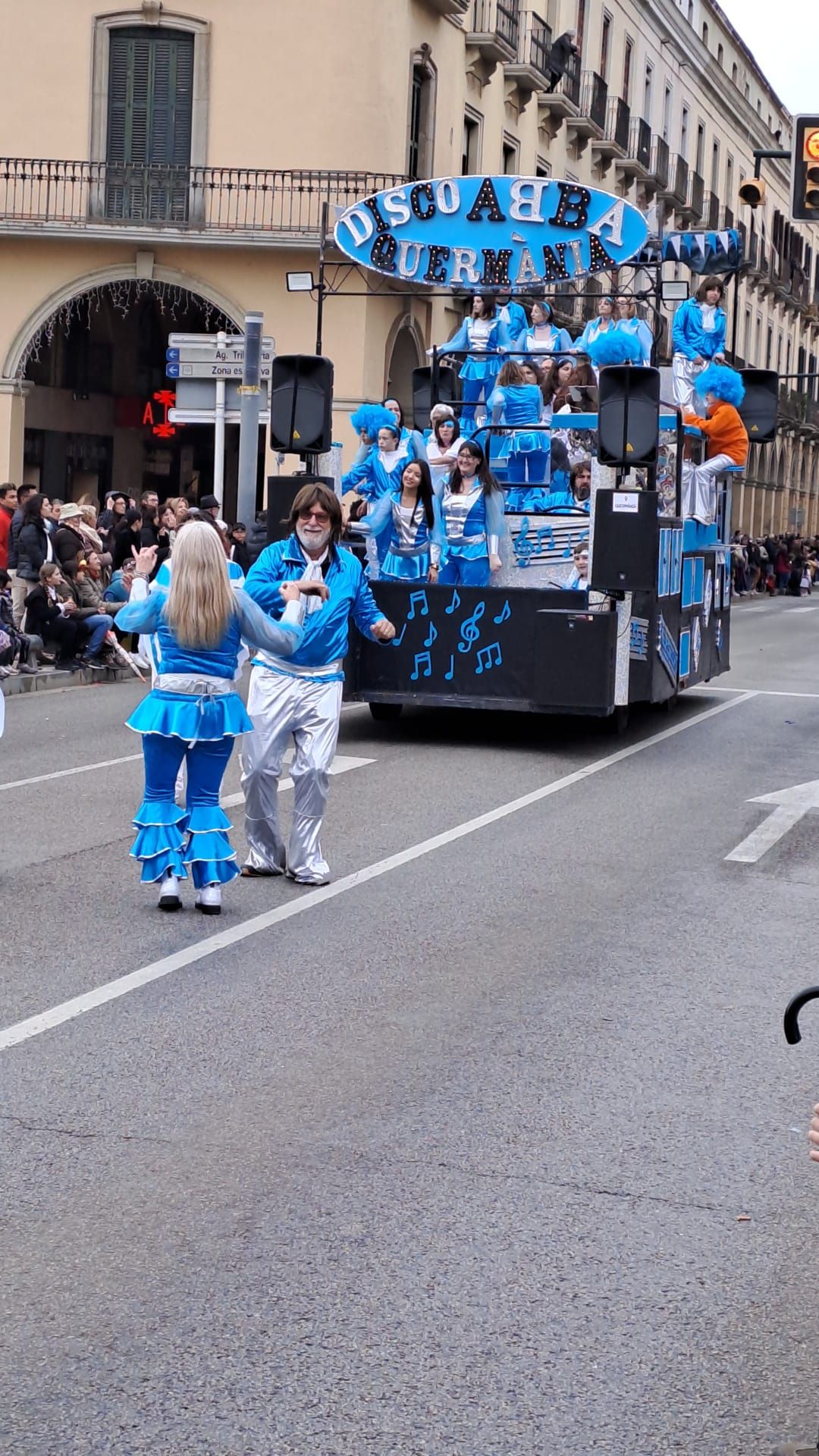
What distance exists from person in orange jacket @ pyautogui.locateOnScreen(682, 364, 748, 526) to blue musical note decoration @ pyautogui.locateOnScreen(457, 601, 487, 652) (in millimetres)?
3118

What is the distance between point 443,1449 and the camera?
11.4 ft

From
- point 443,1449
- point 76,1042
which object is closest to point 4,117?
point 76,1042

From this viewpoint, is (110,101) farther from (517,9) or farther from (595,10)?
(595,10)

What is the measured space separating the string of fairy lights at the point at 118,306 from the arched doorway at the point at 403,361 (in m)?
2.83

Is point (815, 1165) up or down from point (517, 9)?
down

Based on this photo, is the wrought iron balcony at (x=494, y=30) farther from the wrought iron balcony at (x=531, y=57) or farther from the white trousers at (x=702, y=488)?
the white trousers at (x=702, y=488)

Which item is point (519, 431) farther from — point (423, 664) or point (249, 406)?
point (249, 406)

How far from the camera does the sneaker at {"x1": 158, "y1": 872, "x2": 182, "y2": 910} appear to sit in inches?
318

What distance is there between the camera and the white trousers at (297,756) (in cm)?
881

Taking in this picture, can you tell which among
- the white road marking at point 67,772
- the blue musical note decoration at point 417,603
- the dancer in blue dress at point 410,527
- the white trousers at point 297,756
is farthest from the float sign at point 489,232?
the white trousers at point 297,756

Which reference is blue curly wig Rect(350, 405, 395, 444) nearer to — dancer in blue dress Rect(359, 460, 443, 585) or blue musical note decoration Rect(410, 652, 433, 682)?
dancer in blue dress Rect(359, 460, 443, 585)

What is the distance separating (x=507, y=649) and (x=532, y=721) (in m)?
1.96

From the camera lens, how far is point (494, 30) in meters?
34.0

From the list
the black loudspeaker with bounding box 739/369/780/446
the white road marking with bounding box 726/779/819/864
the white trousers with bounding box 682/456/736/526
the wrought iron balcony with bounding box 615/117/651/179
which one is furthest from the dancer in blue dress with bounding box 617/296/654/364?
the wrought iron balcony with bounding box 615/117/651/179
